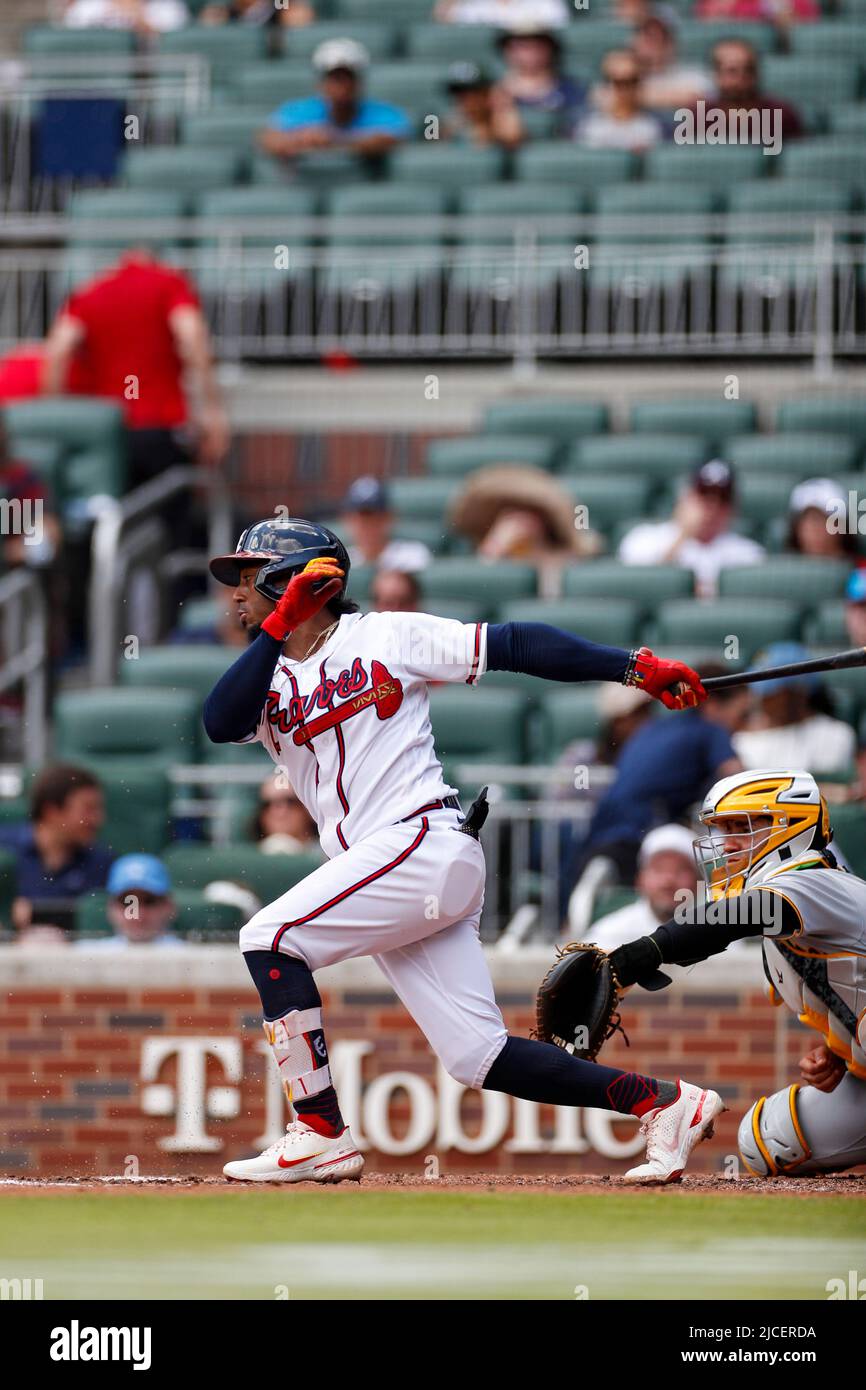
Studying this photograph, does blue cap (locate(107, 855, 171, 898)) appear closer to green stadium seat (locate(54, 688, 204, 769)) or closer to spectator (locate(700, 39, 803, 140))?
green stadium seat (locate(54, 688, 204, 769))

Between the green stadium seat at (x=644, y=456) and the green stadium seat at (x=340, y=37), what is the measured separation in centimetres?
394

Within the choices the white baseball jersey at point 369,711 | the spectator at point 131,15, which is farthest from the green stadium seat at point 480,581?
the spectator at point 131,15

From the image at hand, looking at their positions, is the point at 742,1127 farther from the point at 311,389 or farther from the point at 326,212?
the point at 326,212

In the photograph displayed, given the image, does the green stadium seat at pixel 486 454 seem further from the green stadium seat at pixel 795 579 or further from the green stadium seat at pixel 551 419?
the green stadium seat at pixel 795 579

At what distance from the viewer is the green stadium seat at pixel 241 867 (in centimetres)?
809

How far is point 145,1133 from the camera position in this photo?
27.7 feet

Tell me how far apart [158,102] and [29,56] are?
0.97m

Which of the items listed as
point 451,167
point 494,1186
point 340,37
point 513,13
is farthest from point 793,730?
point 340,37

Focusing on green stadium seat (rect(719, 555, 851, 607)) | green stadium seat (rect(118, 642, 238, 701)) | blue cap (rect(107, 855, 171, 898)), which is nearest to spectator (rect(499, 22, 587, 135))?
green stadium seat (rect(719, 555, 851, 607))

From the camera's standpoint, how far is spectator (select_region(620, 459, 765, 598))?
9438mm

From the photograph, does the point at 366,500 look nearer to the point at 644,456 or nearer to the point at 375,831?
the point at 644,456

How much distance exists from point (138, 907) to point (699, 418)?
4.22 metres
